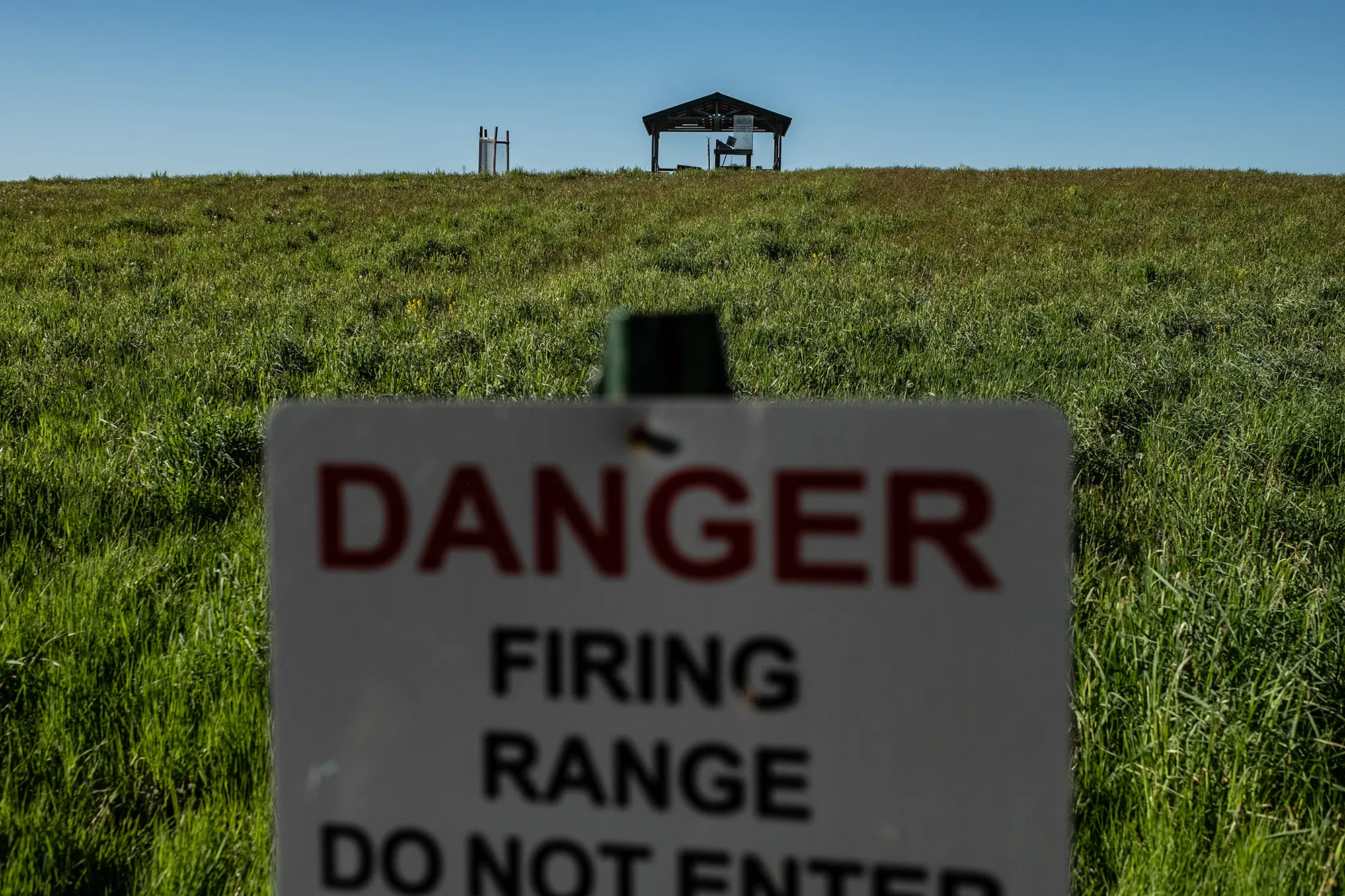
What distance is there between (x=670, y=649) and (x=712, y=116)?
34.4m

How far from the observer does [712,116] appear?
1297 inches

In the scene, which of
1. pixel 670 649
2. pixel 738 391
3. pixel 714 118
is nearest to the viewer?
pixel 670 649

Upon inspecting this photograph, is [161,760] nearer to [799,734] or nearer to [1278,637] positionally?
[799,734]

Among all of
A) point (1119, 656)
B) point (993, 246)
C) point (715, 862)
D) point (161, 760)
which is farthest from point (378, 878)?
point (993, 246)

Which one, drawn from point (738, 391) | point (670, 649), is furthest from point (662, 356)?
point (738, 391)

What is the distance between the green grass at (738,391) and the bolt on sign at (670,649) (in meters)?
1.20

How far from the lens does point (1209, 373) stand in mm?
6168

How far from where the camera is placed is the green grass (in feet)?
6.49

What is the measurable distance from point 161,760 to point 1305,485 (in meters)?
4.54

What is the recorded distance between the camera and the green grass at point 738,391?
198cm

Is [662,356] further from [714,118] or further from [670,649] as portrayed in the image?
[714,118]

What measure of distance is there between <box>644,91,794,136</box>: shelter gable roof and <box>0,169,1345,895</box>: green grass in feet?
59.3

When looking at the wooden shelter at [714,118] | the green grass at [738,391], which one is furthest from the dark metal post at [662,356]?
the wooden shelter at [714,118]

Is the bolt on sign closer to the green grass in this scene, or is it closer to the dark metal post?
the dark metal post
